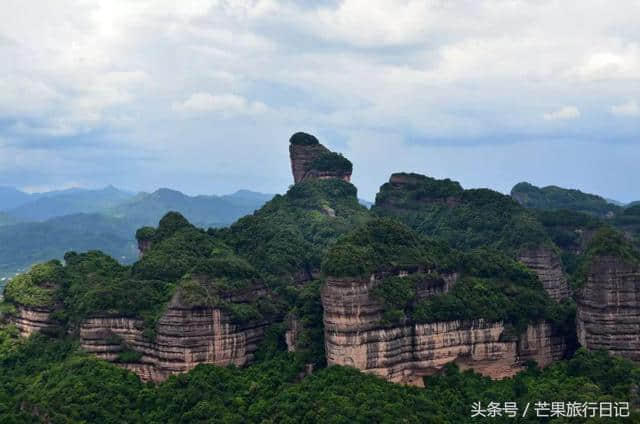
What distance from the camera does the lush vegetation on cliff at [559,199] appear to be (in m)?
113

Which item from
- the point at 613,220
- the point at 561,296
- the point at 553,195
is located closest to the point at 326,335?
the point at 561,296

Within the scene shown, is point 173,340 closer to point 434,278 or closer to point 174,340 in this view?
point 174,340

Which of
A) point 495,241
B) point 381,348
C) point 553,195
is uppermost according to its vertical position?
point 553,195

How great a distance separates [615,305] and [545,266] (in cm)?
1916

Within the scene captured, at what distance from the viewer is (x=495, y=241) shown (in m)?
71.1

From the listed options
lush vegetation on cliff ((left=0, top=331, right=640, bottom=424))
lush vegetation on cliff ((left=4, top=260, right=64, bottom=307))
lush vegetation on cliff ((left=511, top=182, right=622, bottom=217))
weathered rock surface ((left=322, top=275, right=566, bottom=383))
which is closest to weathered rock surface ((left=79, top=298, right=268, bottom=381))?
lush vegetation on cliff ((left=0, top=331, right=640, bottom=424))

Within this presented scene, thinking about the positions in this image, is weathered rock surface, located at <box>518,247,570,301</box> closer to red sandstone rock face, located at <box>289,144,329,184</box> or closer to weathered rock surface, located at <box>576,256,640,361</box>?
weathered rock surface, located at <box>576,256,640,361</box>

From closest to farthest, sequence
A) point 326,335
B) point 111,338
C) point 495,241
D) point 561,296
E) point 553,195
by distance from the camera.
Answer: point 326,335, point 111,338, point 561,296, point 495,241, point 553,195

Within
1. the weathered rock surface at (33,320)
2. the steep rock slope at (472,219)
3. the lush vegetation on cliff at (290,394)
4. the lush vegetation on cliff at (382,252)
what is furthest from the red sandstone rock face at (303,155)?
the lush vegetation on cliff at (290,394)

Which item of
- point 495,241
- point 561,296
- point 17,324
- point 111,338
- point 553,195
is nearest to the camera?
point 111,338

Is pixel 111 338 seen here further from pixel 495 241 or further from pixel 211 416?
pixel 495 241

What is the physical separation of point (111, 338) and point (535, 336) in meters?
28.8

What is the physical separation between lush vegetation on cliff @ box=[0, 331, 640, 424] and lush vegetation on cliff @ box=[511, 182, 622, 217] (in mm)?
71023

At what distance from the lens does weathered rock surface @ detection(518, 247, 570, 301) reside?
63.7 meters
